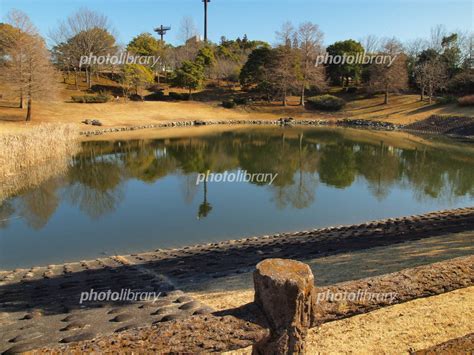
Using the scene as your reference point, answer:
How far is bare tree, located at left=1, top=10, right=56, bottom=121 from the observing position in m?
27.0

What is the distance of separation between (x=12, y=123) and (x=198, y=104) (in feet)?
64.2

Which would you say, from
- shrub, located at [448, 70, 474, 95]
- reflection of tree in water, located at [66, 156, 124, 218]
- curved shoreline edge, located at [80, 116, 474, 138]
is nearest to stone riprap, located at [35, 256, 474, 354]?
reflection of tree in water, located at [66, 156, 124, 218]

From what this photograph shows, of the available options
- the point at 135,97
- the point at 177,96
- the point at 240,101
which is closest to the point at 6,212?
the point at 135,97

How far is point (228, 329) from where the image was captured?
1648 mm

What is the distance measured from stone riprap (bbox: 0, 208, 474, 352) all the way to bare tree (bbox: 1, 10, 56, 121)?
79.3 ft

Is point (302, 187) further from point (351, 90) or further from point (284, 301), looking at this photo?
point (351, 90)

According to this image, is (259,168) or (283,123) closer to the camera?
(259,168)

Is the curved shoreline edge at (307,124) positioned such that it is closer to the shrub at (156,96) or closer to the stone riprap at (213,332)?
the shrub at (156,96)

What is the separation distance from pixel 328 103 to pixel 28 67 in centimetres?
2910

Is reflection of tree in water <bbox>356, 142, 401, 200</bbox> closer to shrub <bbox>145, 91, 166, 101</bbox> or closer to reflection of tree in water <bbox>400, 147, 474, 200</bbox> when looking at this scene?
reflection of tree in water <bbox>400, 147, 474, 200</bbox>

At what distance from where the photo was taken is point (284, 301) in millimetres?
1649

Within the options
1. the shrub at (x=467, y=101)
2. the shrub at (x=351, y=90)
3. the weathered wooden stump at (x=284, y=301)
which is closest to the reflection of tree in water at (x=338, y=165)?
the weathered wooden stump at (x=284, y=301)

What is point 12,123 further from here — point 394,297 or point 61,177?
point 394,297

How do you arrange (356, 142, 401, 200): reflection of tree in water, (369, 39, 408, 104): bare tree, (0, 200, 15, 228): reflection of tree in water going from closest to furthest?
(0, 200, 15, 228): reflection of tree in water → (356, 142, 401, 200): reflection of tree in water → (369, 39, 408, 104): bare tree
